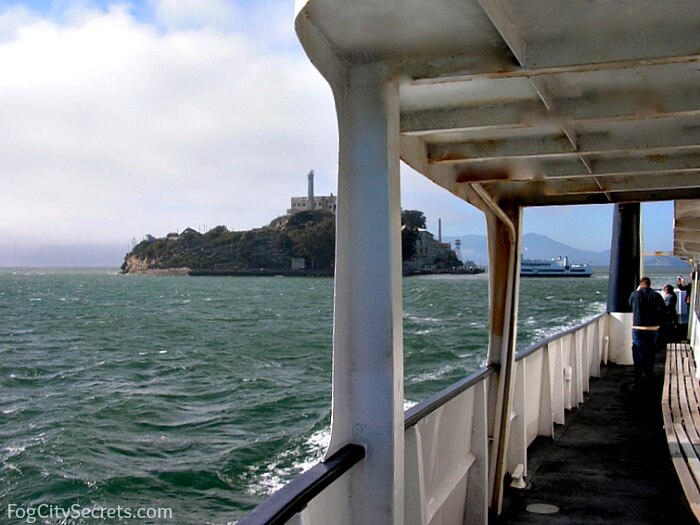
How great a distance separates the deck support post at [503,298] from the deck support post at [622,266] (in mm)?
8667

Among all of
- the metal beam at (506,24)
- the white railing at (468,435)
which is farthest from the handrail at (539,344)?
the metal beam at (506,24)

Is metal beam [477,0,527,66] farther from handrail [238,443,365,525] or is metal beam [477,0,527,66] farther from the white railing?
the white railing

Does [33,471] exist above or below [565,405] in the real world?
below

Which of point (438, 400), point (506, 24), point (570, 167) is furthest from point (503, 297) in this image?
point (506, 24)

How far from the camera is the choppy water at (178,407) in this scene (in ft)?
47.3

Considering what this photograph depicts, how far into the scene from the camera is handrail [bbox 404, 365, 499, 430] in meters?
3.79

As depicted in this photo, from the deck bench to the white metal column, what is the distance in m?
1.31

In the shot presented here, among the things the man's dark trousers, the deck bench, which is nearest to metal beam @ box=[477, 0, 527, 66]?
the deck bench

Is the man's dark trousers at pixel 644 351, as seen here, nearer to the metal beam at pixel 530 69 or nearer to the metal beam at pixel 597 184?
the metal beam at pixel 597 184

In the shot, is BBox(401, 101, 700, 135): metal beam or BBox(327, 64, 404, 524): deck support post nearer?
BBox(327, 64, 404, 524): deck support post

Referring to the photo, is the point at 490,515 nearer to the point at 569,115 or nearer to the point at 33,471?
the point at 569,115

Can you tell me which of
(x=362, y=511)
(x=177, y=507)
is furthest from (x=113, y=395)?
(x=362, y=511)

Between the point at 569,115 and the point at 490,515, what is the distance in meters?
3.17

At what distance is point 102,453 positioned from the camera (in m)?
17.2
